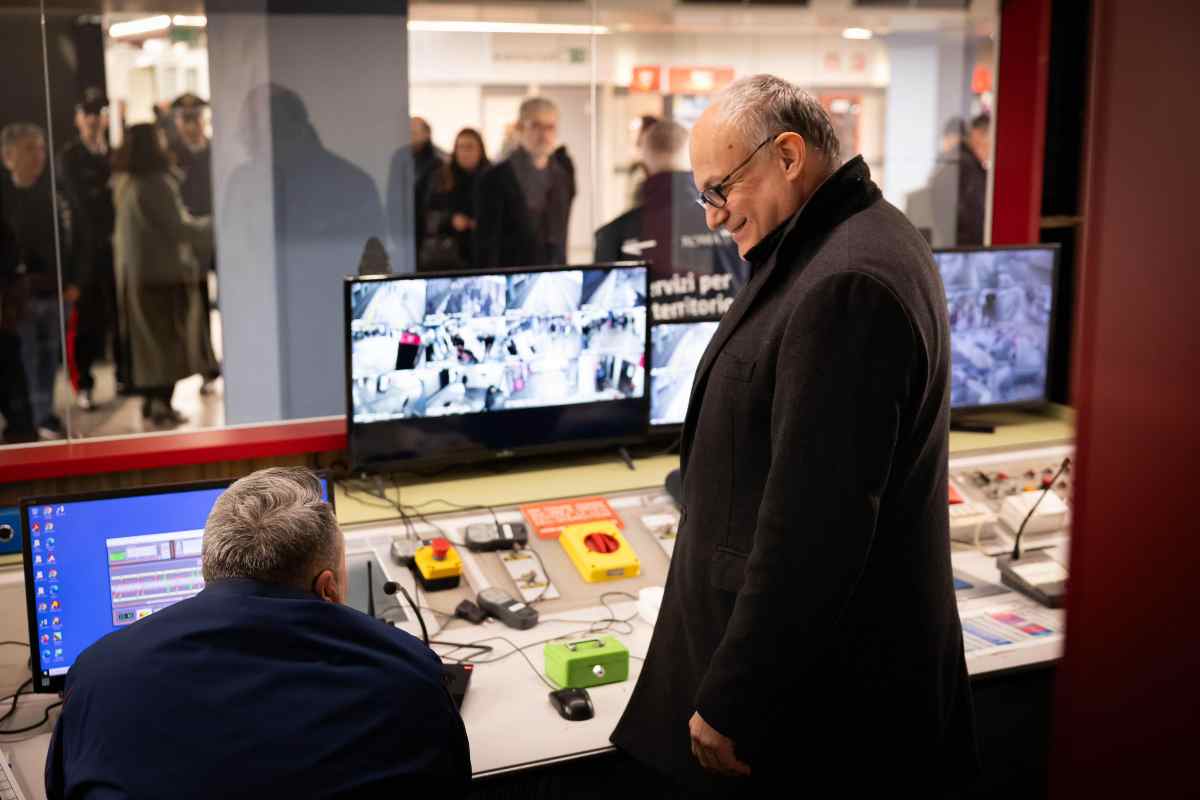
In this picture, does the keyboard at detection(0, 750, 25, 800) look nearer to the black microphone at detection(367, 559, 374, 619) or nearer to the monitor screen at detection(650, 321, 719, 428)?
the black microphone at detection(367, 559, 374, 619)

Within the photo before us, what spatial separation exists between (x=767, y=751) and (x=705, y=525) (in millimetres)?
305

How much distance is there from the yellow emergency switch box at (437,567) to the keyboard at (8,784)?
2.80 ft

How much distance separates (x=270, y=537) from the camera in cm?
150

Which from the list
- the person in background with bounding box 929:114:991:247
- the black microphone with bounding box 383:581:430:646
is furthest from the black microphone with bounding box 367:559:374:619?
the person in background with bounding box 929:114:991:247

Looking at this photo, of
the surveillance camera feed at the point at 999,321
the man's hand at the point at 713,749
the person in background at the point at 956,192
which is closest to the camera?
the man's hand at the point at 713,749

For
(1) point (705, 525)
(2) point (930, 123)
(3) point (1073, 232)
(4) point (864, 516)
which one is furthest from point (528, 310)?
(2) point (930, 123)

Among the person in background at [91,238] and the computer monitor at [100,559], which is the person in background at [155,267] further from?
the computer monitor at [100,559]

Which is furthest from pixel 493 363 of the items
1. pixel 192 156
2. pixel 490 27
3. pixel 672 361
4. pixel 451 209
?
pixel 490 27

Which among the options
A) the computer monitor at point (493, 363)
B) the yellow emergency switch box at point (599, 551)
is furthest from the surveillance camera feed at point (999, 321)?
the yellow emergency switch box at point (599, 551)

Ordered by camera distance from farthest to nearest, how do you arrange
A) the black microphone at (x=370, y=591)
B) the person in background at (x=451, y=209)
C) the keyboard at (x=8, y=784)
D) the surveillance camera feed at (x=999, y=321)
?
the person in background at (x=451, y=209) → the surveillance camera feed at (x=999, y=321) → the black microphone at (x=370, y=591) → the keyboard at (x=8, y=784)

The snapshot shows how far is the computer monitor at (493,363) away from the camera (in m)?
2.79

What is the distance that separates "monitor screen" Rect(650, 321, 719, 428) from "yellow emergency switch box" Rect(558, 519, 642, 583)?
0.46 meters

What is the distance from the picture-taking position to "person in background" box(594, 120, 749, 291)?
15.4ft

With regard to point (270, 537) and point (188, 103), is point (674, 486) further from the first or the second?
point (188, 103)
